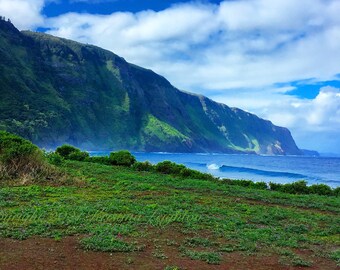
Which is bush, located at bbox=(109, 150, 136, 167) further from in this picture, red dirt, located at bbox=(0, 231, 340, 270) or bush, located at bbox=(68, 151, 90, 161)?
red dirt, located at bbox=(0, 231, 340, 270)

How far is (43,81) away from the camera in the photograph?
171625mm

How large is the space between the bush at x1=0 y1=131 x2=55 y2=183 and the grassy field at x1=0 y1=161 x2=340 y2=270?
11.5 feet

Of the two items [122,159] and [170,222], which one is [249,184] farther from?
[170,222]

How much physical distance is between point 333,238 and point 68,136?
161527 mm

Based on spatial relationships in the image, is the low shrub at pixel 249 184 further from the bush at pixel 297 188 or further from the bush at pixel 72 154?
the bush at pixel 72 154

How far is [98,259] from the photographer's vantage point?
976 centimetres

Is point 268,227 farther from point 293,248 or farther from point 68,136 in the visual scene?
point 68,136

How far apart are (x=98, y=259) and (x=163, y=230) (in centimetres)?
356

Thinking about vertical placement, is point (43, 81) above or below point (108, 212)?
above

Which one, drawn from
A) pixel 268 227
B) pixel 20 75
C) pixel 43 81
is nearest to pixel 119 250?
pixel 268 227

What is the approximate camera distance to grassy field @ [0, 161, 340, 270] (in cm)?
1030

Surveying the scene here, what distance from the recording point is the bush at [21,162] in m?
22.9

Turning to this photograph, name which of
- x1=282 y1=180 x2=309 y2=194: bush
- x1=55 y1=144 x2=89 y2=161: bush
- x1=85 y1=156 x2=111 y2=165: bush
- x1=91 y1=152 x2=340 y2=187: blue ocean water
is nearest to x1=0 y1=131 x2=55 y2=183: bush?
x1=85 y1=156 x2=111 y2=165: bush

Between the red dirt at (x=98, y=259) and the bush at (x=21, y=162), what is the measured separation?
12.8 m
